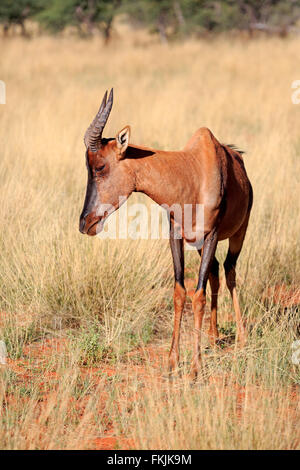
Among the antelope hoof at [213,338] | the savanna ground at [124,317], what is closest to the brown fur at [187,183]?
the antelope hoof at [213,338]

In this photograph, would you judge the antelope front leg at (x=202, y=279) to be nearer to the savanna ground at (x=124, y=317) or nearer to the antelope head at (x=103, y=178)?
the savanna ground at (x=124, y=317)

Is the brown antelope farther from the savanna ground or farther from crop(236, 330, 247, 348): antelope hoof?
the savanna ground

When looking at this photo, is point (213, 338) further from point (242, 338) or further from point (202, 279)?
point (202, 279)

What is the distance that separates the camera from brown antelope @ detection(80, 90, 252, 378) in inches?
153

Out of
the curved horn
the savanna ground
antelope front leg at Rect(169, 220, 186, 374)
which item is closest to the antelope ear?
the curved horn

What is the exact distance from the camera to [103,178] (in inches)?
153

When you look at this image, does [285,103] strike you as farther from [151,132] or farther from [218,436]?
[218,436]

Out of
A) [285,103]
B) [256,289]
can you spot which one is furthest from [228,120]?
[256,289]

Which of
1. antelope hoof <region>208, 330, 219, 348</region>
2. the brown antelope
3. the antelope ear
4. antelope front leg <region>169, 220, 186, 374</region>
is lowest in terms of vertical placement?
antelope hoof <region>208, 330, 219, 348</region>

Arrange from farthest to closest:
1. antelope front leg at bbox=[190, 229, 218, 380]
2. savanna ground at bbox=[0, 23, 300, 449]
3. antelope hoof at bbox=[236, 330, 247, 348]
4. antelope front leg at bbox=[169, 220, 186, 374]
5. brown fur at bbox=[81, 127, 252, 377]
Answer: antelope hoof at bbox=[236, 330, 247, 348] → antelope front leg at bbox=[169, 220, 186, 374] → antelope front leg at bbox=[190, 229, 218, 380] → brown fur at bbox=[81, 127, 252, 377] → savanna ground at bbox=[0, 23, 300, 449]

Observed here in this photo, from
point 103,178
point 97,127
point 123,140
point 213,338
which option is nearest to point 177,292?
point 213,338

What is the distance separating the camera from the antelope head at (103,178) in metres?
3.85

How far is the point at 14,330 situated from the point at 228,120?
766cm
